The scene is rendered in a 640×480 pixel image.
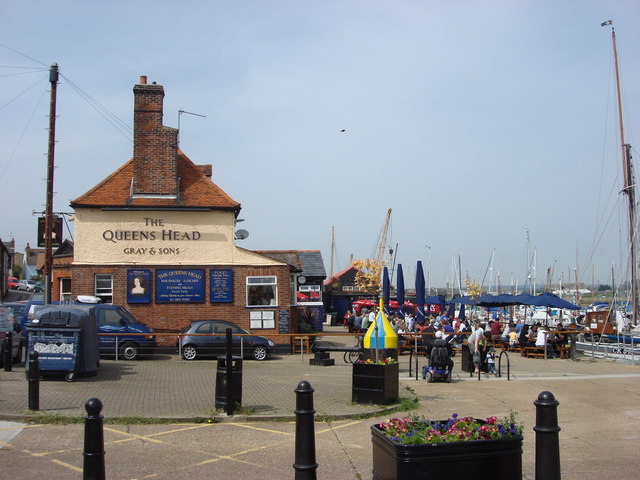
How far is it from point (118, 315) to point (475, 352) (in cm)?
1144

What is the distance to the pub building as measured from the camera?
2544cm

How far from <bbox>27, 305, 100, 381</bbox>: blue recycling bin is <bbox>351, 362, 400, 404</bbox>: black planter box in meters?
6.79

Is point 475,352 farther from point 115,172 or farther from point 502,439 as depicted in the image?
point 115,172

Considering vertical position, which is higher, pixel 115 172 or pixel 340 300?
pixel 115 172

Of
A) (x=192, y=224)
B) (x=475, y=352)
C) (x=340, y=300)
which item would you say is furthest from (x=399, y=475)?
(x=340, y=300)

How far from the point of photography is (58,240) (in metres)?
27.1

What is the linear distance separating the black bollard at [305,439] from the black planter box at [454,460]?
71cm

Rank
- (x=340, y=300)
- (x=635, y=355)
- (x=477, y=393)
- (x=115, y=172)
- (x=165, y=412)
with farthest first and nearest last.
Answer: (x=340, y=300), (x=115, y=172), (x=635, y=355), (x=477, y=393), (x=165, y=412)

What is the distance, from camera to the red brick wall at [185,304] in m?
25.2

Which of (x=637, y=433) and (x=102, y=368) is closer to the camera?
(x=637, y=433)

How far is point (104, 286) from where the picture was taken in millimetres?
25469

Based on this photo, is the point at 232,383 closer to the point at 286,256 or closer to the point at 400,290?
the point at 286,256

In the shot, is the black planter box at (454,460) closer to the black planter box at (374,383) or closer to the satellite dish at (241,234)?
the black planter box at (374,383)

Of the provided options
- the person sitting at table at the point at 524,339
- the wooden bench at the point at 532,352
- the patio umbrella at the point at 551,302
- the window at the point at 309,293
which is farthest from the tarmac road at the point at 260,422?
the window at the point at 309,293
